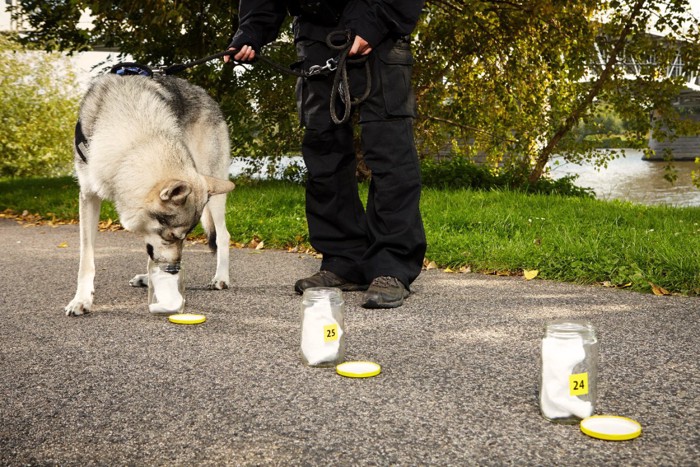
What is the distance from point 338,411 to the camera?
259 cm

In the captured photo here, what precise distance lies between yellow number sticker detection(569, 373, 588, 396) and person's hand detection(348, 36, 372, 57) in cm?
239

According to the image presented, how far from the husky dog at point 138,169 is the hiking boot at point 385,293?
3.39ft

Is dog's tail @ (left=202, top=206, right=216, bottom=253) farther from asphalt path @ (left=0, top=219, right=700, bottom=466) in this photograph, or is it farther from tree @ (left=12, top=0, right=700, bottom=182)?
tree @ (left=12, top=0, right=700, bottom=182)

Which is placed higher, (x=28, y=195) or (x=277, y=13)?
(x=277, y=13)

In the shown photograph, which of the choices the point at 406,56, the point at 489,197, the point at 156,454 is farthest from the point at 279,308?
the point at 489,197

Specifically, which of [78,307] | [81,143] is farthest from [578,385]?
[81,143]

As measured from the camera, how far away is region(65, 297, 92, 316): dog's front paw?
4078mm

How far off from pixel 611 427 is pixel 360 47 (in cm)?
260

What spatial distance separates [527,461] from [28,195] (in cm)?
1038

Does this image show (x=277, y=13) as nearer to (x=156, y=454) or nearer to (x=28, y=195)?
(x=156, y=454)

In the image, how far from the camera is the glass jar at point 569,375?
2.45 m

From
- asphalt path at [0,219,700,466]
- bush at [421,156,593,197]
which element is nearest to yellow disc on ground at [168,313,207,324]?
asphalt path at [0,219,700,466]

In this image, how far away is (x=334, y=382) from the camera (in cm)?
291

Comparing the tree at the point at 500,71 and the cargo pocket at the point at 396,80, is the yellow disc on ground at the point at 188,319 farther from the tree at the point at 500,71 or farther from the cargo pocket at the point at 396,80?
the tree at the point at 500,71
